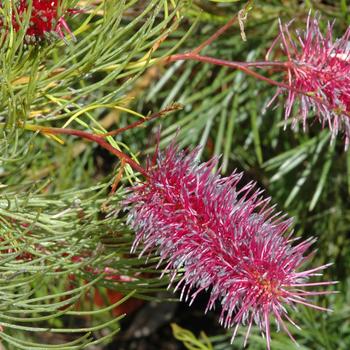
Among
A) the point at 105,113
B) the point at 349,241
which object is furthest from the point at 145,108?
the point at 349,241

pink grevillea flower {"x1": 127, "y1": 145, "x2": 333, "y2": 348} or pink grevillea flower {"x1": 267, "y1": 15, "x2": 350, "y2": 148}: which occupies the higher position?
pink grevillea flower {"x1": 267, "y1": 15, "x2": 350, "y2": 148}

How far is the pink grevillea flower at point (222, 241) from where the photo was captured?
0.45 m

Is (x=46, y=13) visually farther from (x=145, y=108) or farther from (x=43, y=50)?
(x=145, y=108)

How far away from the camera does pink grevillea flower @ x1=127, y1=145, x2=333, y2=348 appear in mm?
451

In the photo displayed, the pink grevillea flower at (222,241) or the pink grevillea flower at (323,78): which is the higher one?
the pink grevillea flower at (323,78)

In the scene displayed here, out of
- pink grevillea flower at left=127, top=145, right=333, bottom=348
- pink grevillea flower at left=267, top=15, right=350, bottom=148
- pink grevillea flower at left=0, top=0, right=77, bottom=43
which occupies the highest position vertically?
pink grevillea flower at left=0, top=0, right=77, bottom=43

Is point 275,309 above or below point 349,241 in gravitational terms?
above

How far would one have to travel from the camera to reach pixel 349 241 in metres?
1.04

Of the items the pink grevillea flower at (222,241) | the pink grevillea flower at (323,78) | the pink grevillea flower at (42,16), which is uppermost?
the pink grevillea flower at (42,16)

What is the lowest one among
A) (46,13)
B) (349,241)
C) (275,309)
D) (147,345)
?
(147,345)

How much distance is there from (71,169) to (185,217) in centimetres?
57

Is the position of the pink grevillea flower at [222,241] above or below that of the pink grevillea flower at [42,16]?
below

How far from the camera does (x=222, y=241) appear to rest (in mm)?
456

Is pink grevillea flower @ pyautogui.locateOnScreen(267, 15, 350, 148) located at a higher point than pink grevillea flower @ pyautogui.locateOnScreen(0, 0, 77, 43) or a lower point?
lower
